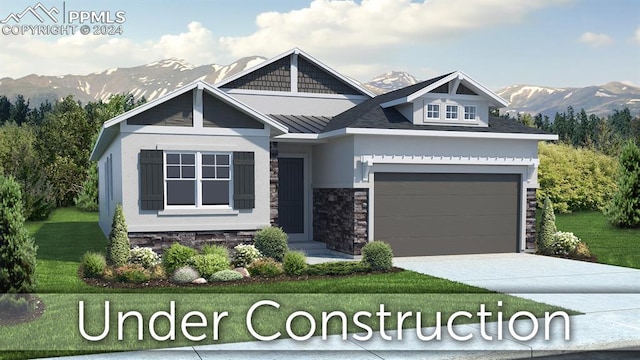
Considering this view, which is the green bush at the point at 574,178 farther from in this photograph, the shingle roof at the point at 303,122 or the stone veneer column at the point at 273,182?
the stone veneer column at the point at 273,182

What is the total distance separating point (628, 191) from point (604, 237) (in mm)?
3432

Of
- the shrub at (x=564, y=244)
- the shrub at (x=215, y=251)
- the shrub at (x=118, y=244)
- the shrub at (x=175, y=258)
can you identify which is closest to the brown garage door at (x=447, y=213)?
the shrub at (x=564, y=244)

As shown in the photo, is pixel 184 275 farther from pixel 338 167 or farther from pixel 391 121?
pixel 391 121

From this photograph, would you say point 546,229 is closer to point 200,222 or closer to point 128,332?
point 200,222

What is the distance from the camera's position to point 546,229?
17.6 metres

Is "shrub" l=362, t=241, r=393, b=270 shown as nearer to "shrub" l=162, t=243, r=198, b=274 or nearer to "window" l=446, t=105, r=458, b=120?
"shrub" l=162, t=243, r=198, b=274

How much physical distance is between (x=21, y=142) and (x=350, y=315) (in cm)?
3330

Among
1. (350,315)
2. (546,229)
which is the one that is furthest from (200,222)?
(546,229)

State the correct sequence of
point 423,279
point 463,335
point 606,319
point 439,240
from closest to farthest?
point 463,335 < point 606,319 < point 423,279 < point 439,240

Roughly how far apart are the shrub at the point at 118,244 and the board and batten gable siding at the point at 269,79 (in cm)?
689

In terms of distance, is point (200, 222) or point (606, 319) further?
point (200, 222)

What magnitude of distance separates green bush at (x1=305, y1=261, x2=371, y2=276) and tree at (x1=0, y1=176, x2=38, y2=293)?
5.92 meters

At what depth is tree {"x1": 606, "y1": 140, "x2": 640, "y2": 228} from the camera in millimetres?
23469

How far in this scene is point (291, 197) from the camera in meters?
18.9
